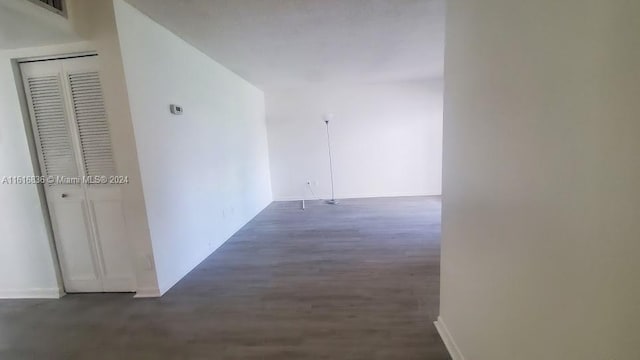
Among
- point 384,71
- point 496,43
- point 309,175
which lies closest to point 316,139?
point 309,175

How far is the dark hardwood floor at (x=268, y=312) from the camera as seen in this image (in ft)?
5.99

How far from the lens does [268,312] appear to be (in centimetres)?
220

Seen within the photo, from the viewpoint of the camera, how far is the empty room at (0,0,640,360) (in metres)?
0.72

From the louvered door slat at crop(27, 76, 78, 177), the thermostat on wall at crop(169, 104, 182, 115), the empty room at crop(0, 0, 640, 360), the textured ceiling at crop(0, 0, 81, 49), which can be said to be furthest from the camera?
the thermostat on wall at crop(169, 104, 182, 115)

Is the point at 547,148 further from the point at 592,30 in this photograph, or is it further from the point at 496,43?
the point at 496,43

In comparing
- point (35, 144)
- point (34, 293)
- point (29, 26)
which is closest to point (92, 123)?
point (35, 144)

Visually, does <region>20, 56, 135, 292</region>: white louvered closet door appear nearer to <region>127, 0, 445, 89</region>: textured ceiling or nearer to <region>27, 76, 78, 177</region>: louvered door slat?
<region>27, 76, 78, 177</region>: louvered door slat

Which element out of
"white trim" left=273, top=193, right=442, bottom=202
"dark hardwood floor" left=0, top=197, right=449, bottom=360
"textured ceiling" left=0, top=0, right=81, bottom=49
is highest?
"textured ceiling" left=0, top=0, right=81, bottom=49

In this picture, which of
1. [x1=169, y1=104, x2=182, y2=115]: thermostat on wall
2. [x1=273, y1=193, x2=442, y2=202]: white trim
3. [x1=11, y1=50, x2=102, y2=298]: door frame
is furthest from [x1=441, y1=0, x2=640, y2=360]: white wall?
[x1=273, y1=193, x2=442, y2=202]: white trim

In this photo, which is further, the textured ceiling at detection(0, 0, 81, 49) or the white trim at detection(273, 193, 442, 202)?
the white trim at detection(273, 193, 442, 202)

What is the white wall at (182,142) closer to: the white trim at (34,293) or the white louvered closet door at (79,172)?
the white louvered closet door at (79,172)

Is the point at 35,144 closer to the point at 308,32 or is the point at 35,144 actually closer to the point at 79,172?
the point at 79,172

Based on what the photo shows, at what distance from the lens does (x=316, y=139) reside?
245 inches

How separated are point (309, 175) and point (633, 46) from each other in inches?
230
